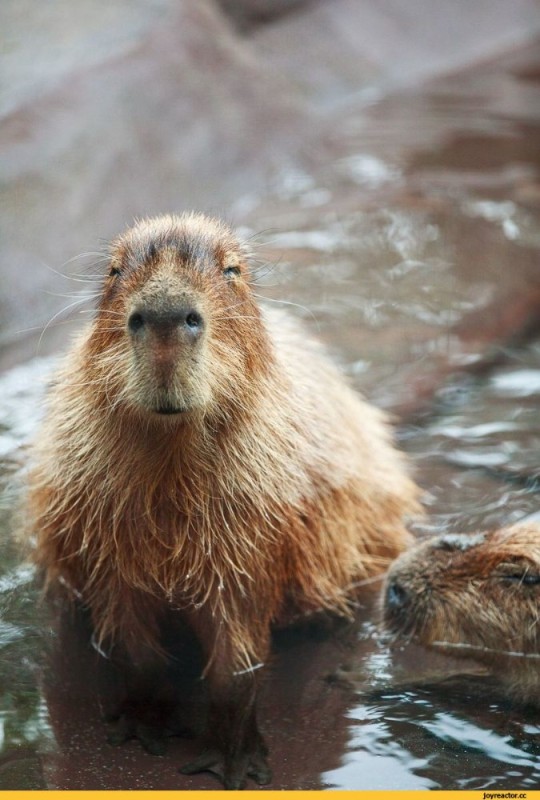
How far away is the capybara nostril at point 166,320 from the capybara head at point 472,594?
154 cm

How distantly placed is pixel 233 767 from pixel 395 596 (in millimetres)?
1051

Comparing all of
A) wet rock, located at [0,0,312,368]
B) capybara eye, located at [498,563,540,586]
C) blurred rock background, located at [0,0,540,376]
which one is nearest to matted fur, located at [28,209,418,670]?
capybara eye, located at [498,563,540,586]

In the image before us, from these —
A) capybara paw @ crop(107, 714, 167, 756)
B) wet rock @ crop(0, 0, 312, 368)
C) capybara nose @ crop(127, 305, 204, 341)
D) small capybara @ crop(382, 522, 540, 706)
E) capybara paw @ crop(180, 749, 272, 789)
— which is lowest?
capybara paw @ crop(180, 749, 272, 789)

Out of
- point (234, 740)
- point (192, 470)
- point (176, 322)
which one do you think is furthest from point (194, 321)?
point (234, 740)

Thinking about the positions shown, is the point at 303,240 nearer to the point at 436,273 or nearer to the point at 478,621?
the point at 436,273

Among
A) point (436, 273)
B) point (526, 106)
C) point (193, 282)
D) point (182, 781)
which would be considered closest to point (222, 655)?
point (182, 781)

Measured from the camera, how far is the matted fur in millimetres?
3088

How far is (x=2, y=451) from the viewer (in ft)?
14.6

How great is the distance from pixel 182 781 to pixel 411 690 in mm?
840

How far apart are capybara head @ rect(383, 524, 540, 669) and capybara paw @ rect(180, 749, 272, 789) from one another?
0.93 meters

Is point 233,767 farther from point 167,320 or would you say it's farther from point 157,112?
point 157,112

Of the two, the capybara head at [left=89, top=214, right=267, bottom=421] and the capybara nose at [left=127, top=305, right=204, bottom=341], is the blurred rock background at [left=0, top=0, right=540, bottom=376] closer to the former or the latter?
the capybara head at [left=89, top=214, right=267, bottom=421]

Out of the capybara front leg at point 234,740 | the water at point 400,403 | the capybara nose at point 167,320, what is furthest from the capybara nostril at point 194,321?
the capybara front leg at point 234,740

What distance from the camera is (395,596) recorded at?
399 centimetres
